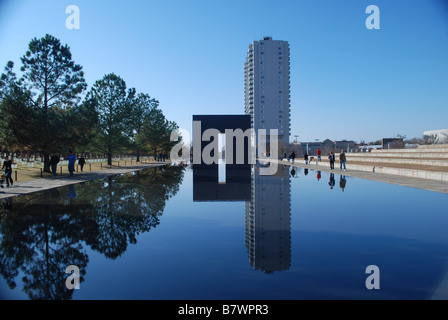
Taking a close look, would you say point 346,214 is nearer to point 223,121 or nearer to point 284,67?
point 223,121

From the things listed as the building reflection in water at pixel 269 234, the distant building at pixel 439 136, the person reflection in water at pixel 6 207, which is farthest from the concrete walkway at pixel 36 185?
the distant building at pixel 439 136

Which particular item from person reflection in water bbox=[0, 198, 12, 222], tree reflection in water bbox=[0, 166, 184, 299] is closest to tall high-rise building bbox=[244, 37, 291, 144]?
person reflection in water bbox=[0, 198, 12, 222]

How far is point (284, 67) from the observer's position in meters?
118

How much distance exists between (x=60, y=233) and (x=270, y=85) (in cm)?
11670

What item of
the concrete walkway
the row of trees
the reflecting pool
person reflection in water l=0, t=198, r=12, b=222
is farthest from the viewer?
the row of trees

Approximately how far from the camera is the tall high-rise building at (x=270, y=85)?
382 ft

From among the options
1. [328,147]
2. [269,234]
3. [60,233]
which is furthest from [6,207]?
[328,147]

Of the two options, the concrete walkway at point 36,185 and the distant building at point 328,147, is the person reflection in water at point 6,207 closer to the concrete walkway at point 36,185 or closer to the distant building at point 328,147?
the concrete walkway at point 36,185

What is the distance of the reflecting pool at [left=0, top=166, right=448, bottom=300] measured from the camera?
13.2 feet

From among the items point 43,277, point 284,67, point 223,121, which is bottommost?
point 43,277

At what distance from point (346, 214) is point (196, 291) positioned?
653 cm

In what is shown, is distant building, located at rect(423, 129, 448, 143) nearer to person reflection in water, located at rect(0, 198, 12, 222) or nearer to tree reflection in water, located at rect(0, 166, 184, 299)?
tree reflection in water, located at rect(0, 166, 184, 299)

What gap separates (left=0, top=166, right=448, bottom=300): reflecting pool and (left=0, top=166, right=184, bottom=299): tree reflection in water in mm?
25

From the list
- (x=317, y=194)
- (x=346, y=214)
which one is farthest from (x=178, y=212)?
(x=317, y=194)
